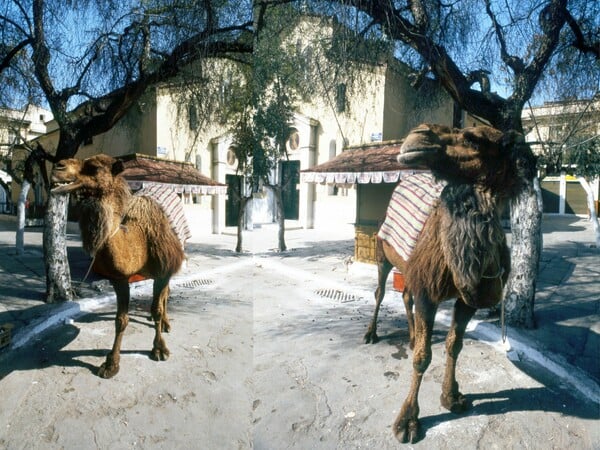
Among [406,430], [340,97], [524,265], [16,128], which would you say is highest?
[340,97]

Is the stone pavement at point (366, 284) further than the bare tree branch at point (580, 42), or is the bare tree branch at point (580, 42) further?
the bare tree branch at point (580, 42)

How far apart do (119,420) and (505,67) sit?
2.36 m

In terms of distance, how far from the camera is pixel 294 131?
70.4 inches

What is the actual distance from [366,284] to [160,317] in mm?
1073

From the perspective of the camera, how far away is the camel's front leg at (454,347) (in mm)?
1547

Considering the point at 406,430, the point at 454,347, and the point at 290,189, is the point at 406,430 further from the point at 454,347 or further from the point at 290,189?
the point at 290,189

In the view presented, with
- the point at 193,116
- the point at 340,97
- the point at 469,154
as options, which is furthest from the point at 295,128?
the point at 469,154

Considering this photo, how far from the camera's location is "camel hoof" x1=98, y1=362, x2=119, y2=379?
148 cm

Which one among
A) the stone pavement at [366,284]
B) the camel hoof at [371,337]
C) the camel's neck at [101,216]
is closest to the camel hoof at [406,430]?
the camel hoof at [371,337]

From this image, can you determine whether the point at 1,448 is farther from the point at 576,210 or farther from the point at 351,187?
the point at 576,210

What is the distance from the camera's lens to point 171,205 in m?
1.71

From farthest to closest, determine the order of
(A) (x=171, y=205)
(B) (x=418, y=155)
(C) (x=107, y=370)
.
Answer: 1. (A) (x=171, y=205)
2. (C) (x=107, y=370)
3. (B) (x=418, y=155)

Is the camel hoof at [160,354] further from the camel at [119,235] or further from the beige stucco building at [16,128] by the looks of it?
the beige stucco building at [16,128]

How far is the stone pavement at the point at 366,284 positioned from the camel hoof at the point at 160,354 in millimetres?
351
